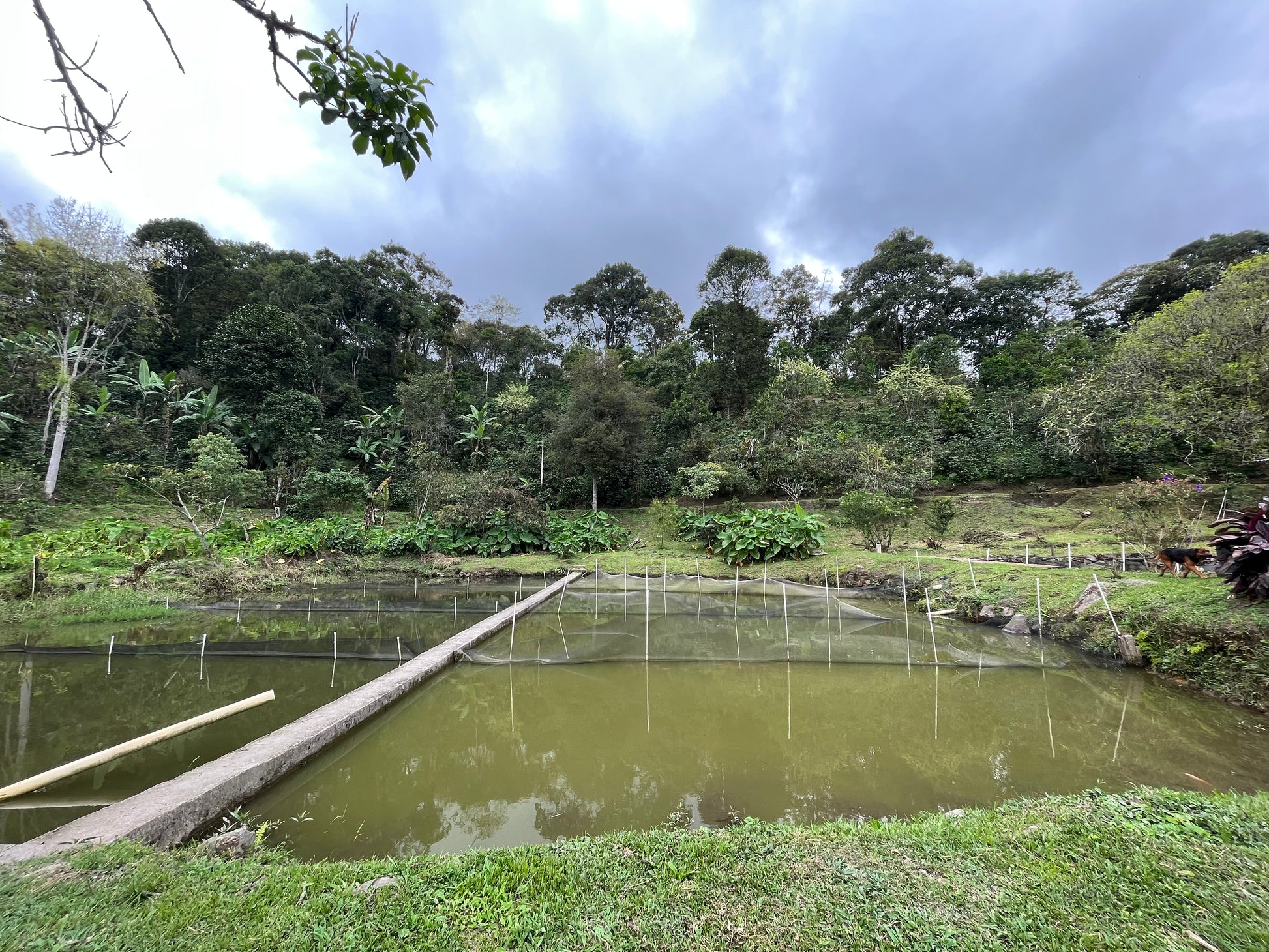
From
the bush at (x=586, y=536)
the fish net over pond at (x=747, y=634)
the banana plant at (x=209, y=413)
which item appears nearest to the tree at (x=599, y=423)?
the bush at (x=586, y=536)

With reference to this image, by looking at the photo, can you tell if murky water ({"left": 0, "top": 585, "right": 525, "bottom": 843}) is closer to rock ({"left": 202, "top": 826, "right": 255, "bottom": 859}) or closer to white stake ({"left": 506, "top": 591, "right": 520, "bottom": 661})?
white stake ({"left": 506, "top": 591, "right": 520, "bottom": 661})

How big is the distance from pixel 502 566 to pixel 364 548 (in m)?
4.21

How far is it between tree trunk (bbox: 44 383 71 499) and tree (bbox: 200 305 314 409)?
16.7 feet

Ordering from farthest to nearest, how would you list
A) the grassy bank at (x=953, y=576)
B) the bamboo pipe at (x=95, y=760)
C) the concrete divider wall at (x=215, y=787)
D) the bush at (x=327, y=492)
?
the bush at (x=327, y=492) < the grassy bank at (x=953, y=576) < the bamboo pipe at (x=95, y=760) < the concrete divider wall at (x=215, y=787)

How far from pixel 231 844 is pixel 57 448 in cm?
1867

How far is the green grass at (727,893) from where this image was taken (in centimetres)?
151

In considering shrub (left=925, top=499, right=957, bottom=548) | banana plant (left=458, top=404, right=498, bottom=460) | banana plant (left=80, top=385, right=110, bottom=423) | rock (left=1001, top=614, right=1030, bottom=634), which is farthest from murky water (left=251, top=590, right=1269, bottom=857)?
banana plant (left=80, top=385, right=110, bottom=423)

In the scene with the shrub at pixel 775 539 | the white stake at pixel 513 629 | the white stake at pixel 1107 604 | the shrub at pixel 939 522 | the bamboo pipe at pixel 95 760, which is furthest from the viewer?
the shrub at pixel 939 522

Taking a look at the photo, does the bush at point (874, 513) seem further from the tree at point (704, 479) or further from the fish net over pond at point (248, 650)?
the fish net over pond at point (248, 650)

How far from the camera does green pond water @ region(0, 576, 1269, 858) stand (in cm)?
270

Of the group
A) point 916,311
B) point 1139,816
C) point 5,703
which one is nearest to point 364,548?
point 5,703

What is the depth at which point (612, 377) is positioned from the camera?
55.5 feet

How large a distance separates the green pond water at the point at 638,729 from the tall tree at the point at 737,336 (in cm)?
1612

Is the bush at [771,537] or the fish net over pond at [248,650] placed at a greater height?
the bush at [771,537]
